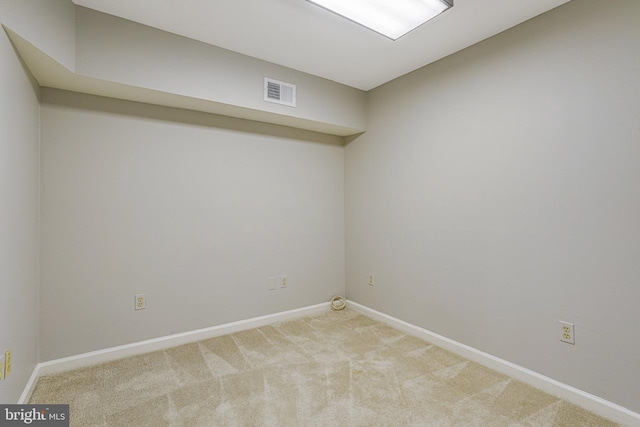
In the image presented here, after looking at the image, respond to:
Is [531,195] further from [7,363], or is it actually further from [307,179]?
[7,363]

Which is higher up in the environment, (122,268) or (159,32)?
(159,32)

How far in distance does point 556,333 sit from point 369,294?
5.96 ft

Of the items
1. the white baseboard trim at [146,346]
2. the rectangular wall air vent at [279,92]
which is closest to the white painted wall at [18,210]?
the white baseboard trim at [146,346]

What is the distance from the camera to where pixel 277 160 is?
336 centimetres

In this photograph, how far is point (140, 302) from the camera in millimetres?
2617

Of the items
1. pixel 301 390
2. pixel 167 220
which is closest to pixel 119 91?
pixel 167 220

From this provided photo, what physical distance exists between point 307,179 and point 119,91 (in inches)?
76.3

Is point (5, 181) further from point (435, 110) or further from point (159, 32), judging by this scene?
point (435, 110)

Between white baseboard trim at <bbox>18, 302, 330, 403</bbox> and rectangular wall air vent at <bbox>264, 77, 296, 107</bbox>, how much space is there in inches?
86.8

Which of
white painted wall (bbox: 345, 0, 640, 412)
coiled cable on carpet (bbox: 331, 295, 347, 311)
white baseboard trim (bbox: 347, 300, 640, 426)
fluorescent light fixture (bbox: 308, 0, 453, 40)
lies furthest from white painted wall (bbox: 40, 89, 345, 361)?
fluorescent light fixture (bbox: 308, 0, 453, 40)

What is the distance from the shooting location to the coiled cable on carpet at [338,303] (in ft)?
12.2

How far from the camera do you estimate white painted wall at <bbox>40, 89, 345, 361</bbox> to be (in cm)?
233

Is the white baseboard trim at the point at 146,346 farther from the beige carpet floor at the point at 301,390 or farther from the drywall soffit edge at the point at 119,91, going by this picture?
the drywall soffit edge at the point at 119,91

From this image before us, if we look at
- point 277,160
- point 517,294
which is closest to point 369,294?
point 517,294
